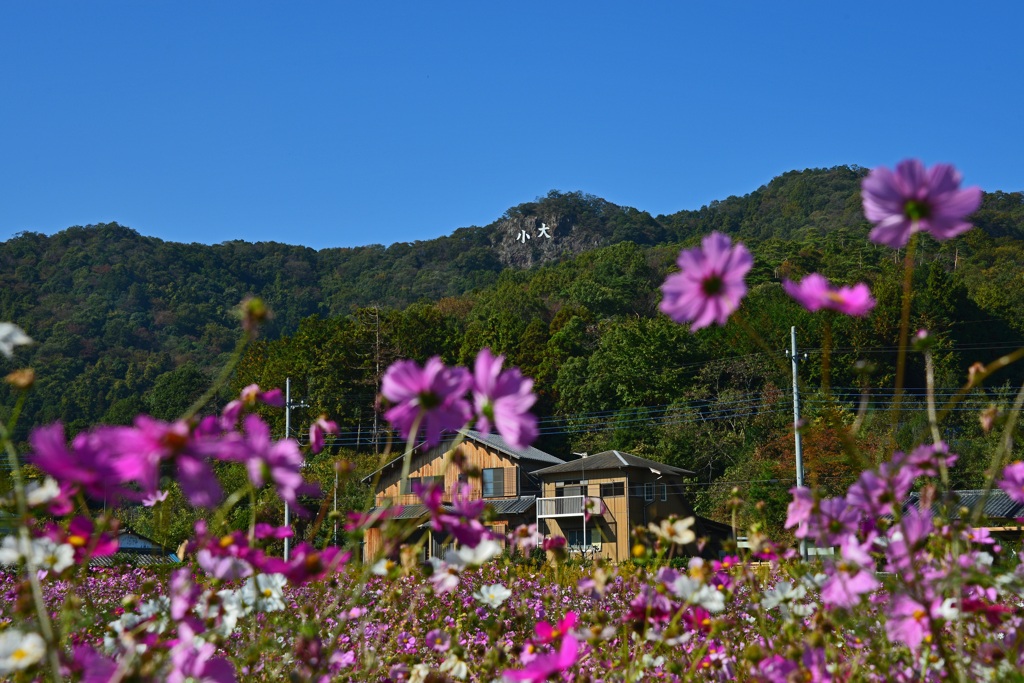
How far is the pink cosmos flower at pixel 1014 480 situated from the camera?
1.42 metres

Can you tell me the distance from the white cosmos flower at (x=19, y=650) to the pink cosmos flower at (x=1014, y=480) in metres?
1.27

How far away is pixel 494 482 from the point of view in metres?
26.5

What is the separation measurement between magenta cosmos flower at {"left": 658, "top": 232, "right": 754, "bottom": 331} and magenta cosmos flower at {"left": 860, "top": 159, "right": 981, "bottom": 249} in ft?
0.49

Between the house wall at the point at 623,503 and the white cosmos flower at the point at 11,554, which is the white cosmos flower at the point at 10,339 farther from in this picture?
the house wall at the point at 623,503

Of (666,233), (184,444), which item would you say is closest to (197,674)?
(184,444)

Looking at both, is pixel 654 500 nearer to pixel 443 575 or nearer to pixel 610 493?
pixel 610 493

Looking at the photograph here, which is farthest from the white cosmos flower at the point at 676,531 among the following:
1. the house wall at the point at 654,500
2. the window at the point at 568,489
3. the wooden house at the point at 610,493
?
the window at the point at 568,489

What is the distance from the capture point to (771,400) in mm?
27594

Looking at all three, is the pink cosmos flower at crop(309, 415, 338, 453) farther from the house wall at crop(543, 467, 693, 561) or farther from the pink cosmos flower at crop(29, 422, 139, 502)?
the house wall at crop(543, 467, 693, 561)

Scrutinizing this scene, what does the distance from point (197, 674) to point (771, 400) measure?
2765 centimetres

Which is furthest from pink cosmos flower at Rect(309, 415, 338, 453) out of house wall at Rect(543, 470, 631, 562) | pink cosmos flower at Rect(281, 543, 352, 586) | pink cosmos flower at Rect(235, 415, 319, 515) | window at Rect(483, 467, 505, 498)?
window at Rect(483, 467, 505, 498)

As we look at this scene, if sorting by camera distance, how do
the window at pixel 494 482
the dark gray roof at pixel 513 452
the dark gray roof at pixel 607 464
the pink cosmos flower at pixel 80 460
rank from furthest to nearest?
the window at pixel 494 482 < the dark gray roof at pixel 513 452 < the dark gray roof at pixel 607 464 < the pink cosmos flower at pixel 80 460

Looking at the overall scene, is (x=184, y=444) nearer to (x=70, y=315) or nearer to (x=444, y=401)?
(x=444, y=401)

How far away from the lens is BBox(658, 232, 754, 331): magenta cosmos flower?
3.52 feet
